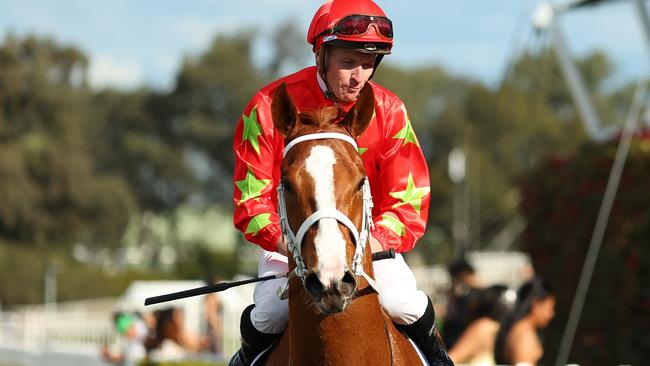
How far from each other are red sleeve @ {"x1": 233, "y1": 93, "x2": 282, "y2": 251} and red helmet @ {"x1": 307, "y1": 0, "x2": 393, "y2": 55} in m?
0.40

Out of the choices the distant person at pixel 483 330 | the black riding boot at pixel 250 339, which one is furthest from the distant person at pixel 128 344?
the black riding boot at pixel 250 339

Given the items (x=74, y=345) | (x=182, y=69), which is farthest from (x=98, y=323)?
(x=182, y=69)

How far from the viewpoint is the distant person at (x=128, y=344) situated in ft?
53.1

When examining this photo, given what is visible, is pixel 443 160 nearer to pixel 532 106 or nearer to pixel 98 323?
pixel 532 106

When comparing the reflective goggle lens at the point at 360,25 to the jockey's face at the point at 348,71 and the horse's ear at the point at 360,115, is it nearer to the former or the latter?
the jockey's face at the point at 348,71

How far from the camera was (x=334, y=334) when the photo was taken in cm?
422

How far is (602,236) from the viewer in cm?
1348

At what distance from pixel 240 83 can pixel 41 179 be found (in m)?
16.2

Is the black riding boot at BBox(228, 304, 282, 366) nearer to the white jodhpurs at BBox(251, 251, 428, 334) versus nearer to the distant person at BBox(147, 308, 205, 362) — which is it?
the white jodhpurs at BBox(251, 251, 428, 334)

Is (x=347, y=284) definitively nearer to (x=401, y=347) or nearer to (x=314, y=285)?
(x=314, y=285)

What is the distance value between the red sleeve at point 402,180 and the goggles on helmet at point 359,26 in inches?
13.8

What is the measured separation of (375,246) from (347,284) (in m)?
0.75

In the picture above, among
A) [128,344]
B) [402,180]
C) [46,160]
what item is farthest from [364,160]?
[46,160]

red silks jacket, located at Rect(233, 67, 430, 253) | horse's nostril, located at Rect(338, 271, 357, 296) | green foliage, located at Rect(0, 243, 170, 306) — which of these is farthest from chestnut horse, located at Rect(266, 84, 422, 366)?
green foliage, located at Rect(0, 243, 170, 306)
